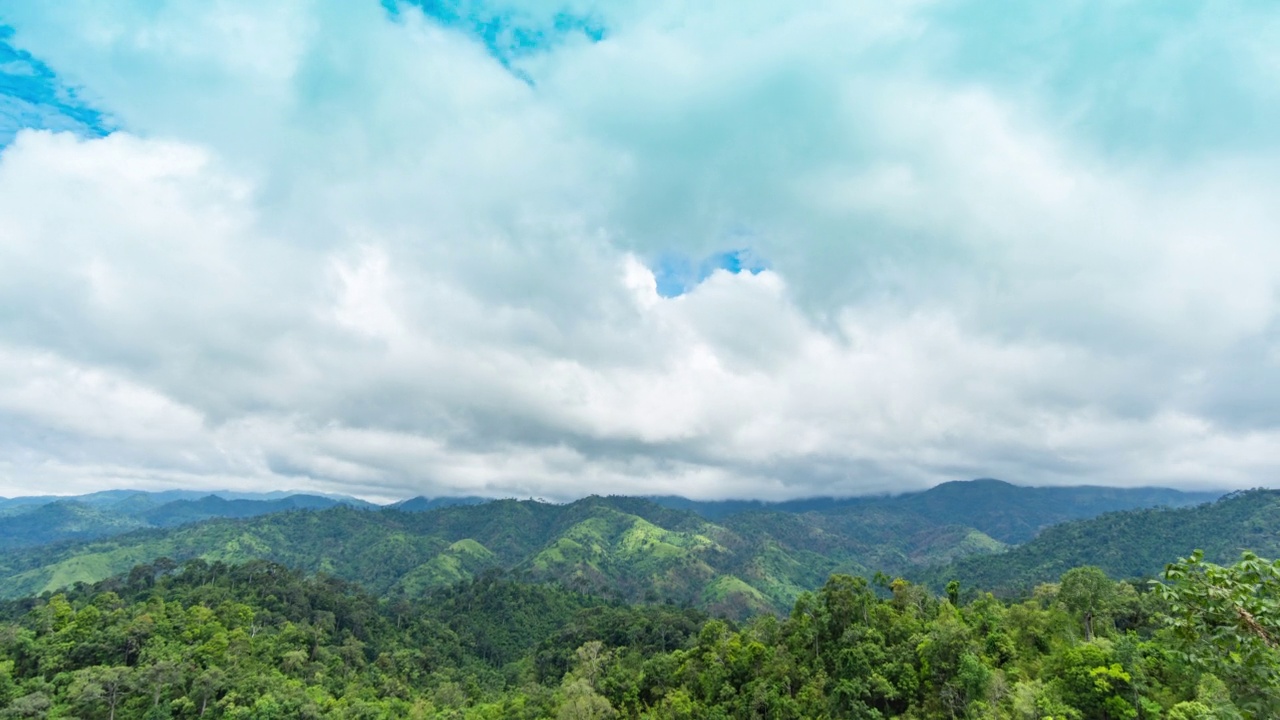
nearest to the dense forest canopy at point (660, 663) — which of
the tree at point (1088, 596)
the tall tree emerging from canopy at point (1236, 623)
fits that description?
the tree at point (1088, 596)

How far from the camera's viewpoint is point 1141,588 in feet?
325

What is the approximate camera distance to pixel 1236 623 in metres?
11.3

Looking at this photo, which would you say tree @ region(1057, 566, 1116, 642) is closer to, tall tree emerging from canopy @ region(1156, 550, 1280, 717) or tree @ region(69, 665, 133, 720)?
tall tree emerging from canopy @ region(1156, 550, 1280, 717)

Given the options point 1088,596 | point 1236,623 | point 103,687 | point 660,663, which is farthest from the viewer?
point 660,663

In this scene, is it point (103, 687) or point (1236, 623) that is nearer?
point (1236, 623)

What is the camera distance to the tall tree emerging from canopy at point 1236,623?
11.1 meters

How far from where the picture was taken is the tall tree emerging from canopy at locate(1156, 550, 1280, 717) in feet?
36.3

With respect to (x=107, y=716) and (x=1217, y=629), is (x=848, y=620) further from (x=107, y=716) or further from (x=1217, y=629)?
(x=107, y=716)

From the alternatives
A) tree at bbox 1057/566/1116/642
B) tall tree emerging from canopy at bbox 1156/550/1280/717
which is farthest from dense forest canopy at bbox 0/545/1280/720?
tall tree emerging from canopy at bbox 1156/550/1280/717

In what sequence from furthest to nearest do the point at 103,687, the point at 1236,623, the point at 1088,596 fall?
1. the point at 103,687
2. the point at 1088,596
3. the point at 1236,623

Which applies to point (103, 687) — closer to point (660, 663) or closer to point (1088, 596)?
point (660, 663)

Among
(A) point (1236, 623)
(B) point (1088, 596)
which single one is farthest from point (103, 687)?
(B) point (1088, 596)

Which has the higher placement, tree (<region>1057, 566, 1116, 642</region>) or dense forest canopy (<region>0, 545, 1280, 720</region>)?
tree (<region>1057, 566, 1116, 642</region>)

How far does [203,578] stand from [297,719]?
8121 centimetres
